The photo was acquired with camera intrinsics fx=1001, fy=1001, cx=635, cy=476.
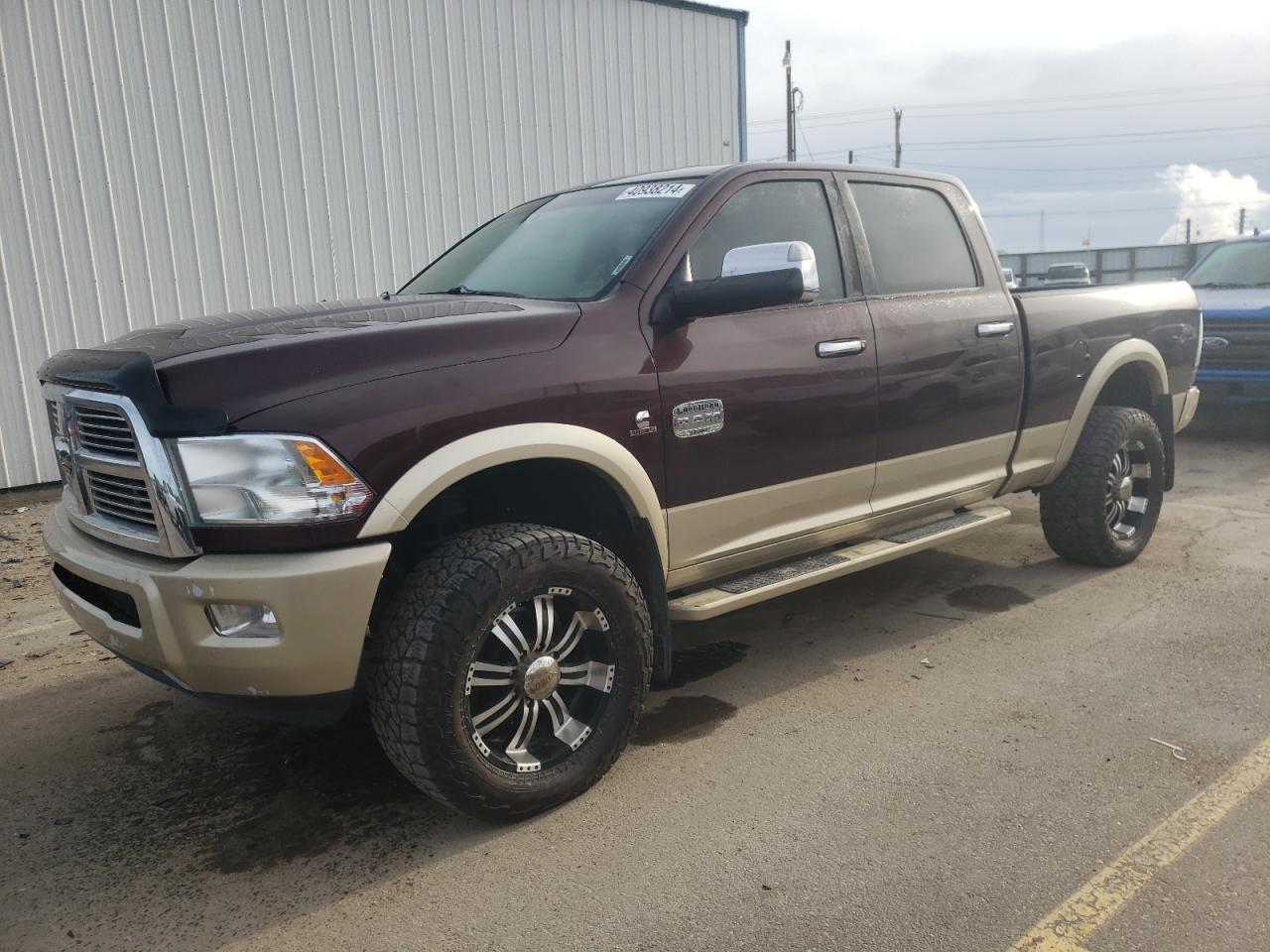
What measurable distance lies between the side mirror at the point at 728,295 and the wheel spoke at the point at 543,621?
3.19 feet

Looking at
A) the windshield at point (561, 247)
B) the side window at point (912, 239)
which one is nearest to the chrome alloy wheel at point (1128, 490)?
the side window at point (912, 239)

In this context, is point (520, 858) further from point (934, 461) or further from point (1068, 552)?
point (1068, 552)

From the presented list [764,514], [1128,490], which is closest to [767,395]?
[764,514]

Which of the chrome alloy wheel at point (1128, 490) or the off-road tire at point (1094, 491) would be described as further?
the chrome alloy wheel at point (1128, 490)

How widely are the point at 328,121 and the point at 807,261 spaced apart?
276 inches

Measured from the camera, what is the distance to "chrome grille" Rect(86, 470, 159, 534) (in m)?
2.67

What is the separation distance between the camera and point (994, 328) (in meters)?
4.38

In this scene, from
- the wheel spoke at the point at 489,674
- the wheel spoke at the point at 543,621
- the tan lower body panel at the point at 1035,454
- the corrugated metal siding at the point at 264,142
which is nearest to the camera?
the wheel spoke at the point at 489,674

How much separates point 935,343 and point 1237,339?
19.9ft

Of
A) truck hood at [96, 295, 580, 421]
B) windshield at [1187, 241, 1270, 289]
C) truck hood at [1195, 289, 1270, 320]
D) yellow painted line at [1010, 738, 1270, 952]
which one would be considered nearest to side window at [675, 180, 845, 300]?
truck hood at [96, 295, 580, 421]

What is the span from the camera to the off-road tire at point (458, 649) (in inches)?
104

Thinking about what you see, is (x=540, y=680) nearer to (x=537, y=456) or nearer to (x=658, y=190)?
(x=537, y=456)

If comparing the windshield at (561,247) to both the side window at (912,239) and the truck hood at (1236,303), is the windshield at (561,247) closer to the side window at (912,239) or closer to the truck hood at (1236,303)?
the side window at (912,239)

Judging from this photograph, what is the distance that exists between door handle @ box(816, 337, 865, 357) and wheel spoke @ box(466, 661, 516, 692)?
5.36ft
